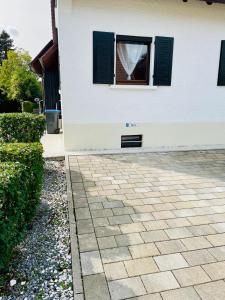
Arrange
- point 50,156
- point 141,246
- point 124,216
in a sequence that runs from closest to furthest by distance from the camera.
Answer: point 141,246 < point 124,216 < point 50,156

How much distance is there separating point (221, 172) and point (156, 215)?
261cm

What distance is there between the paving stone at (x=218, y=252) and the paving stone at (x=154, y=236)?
1.69 feet

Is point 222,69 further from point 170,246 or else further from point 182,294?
point 182,294

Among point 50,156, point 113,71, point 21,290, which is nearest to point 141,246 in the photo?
point 21,290

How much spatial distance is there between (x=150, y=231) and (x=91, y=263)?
2.95 ft

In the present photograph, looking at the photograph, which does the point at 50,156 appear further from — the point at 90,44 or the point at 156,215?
the point at 156,215

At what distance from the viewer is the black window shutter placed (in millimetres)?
6211

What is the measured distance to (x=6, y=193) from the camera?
215cm

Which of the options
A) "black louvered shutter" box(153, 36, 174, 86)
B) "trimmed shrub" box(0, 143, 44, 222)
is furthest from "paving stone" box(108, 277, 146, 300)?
"black louvered shutter" box(153, 36, 174, 86)

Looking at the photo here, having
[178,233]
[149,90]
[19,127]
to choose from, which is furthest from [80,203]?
[149,90]

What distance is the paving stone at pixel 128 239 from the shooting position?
9.18 feet

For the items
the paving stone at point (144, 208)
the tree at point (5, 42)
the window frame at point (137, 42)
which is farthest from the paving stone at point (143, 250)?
the tree at point (5, 42)

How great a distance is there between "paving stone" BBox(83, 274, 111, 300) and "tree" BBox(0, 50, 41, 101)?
24120 mm

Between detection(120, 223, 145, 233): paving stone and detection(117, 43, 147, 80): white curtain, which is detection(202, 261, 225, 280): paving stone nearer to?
detection(120, 223, 145, 233): paving stone
